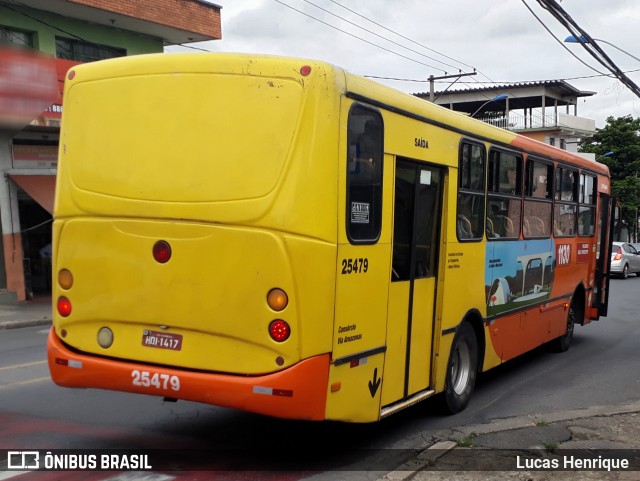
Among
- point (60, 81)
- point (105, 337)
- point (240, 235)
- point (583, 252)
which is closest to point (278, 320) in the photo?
point (240, 235)

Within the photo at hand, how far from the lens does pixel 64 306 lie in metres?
5.66

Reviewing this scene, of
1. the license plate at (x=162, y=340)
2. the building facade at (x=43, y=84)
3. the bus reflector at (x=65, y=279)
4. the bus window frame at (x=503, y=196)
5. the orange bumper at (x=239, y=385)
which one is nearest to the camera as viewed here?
the orange bumper at (x=239, y=385)

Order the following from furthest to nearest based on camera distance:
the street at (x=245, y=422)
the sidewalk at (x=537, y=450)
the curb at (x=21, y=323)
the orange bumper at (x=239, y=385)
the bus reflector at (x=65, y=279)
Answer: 1. the curb at (x=21, y=323)
2. the street at (x=245, y=422)
3. the bus reflector at (x=65, y=279)
4. the sidewalk at (x=537, y=450)
5. the orange bumper at (x=239, y=385)

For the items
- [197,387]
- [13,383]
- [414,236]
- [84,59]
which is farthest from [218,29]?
[197,387]

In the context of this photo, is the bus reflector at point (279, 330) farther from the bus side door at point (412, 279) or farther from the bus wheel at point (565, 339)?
the bus wheel at point (565, 339)

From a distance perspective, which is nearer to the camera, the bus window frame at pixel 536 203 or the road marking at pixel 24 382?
the road marking at pixel 24 382

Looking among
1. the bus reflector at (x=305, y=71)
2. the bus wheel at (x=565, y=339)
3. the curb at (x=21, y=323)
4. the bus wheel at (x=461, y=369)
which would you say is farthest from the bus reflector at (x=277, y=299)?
the curb at (x=21, y=323)

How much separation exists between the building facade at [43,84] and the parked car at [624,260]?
63.8 ft

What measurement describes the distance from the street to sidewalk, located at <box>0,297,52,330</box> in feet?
18.3

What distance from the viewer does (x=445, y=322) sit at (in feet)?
23.3

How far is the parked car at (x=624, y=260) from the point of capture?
2955cm

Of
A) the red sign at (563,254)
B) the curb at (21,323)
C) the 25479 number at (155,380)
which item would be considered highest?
the red sign at (563,254)

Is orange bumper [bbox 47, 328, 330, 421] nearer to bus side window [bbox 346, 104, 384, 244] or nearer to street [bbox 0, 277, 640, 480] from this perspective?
street [bbox 0, 277, 640, 480]

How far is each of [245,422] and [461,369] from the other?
2476 mm
